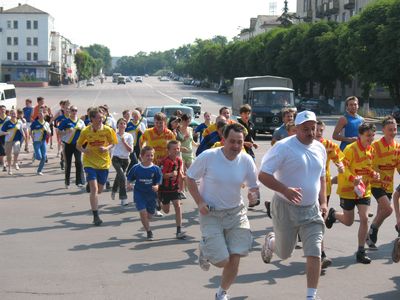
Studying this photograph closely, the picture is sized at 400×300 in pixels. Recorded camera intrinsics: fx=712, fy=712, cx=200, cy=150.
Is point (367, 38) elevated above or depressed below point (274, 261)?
above

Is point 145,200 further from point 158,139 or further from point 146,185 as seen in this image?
point 158,139

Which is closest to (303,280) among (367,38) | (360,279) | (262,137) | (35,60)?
(360,279)

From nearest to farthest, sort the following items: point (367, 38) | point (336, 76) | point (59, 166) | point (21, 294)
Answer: point (21, 294), point (59, 166), point (367, 38), point (336, 76)

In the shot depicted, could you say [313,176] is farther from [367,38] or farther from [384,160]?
[367,38]

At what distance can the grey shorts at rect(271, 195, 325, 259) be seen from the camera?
634 centimetres

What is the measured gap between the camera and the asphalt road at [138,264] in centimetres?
701

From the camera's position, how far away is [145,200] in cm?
977

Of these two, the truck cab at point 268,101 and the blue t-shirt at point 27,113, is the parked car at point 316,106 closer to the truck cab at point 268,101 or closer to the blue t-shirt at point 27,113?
the truck cab at point 268,101

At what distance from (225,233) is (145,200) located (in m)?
3.43

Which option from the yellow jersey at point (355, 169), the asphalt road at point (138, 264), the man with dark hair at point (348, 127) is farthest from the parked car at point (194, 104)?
the yellow jersey at point (355, 169)

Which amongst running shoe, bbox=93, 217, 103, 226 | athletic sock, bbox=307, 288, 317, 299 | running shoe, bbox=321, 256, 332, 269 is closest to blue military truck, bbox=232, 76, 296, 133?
running shoe, bbox=93, 217, 103, 226

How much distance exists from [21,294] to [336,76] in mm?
59599

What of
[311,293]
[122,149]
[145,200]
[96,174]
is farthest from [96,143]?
[311,293]

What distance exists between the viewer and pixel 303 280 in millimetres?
7438
